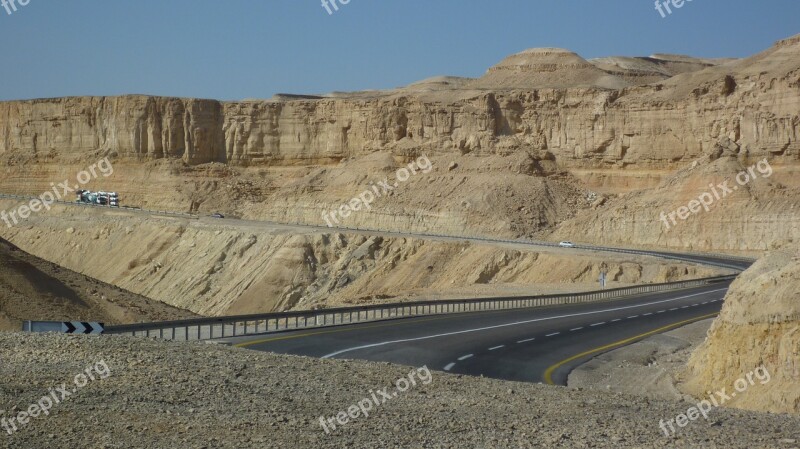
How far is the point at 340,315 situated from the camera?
27.6 m

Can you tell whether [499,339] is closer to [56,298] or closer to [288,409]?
[56,298]

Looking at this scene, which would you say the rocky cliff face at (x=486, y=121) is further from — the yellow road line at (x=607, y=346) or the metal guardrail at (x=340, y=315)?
the yellow road line at (x=607, y=346)

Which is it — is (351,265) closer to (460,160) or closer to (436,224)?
(436,224)

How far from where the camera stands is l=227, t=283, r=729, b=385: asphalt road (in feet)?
60.0

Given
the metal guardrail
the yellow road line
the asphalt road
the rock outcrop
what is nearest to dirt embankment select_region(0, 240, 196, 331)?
the metal guardrail

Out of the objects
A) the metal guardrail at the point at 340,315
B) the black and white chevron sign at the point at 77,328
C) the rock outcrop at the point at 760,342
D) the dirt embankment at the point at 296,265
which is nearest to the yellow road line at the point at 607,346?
the rock outcrop at the point at 760,342

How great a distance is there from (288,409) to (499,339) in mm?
12099

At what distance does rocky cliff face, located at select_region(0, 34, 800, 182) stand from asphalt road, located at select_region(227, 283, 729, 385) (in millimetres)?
38602

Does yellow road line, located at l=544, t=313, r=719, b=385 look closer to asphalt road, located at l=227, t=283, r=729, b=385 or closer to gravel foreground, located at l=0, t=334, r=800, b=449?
asphalt road, located at l=227, t=283, r=729, b=385

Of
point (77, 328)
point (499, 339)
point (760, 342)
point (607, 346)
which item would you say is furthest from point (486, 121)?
point (77, 328)

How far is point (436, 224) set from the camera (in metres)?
70.4

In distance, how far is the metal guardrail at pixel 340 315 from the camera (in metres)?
20.4

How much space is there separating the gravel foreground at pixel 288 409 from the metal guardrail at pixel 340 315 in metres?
5.82

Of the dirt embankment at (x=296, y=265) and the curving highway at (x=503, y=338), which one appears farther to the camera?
the dirt embankment at (x=296, y=265)
